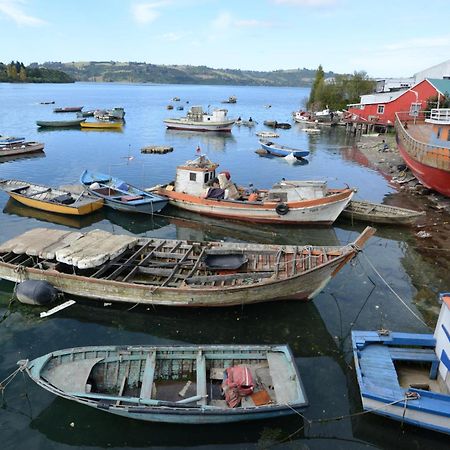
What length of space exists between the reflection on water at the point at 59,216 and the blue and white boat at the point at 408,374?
18677mm

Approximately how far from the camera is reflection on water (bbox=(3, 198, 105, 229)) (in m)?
24.8

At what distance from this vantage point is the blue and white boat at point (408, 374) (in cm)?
923

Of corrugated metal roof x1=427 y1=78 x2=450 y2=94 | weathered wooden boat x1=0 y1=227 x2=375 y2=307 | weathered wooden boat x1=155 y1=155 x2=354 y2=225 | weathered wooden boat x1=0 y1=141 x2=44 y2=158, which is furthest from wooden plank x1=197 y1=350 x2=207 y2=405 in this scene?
corrugated metal roof x1=427 y1=78 x2=450 y2=94

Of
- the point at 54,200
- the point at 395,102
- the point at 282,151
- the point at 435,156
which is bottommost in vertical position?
the point at 54,200

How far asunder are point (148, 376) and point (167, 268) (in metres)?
5.94

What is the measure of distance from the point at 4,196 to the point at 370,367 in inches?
1113

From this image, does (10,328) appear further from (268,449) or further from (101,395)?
(268,449)

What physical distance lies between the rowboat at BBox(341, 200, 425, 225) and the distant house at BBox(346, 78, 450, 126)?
103 feet

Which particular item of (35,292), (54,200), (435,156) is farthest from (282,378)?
(435,156)

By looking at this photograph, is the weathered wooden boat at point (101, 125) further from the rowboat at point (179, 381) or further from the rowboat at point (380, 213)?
the rowboat at point (179, 381)

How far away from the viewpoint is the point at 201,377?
999 cm

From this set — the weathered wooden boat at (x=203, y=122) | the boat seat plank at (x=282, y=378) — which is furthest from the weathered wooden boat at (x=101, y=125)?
the boat seat plank at (x=282, y=378)

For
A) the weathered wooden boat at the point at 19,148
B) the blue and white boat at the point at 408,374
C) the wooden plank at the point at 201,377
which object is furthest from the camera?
the weathered wooden boat at the point at 19,148

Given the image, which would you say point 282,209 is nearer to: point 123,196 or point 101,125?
point 123,196
